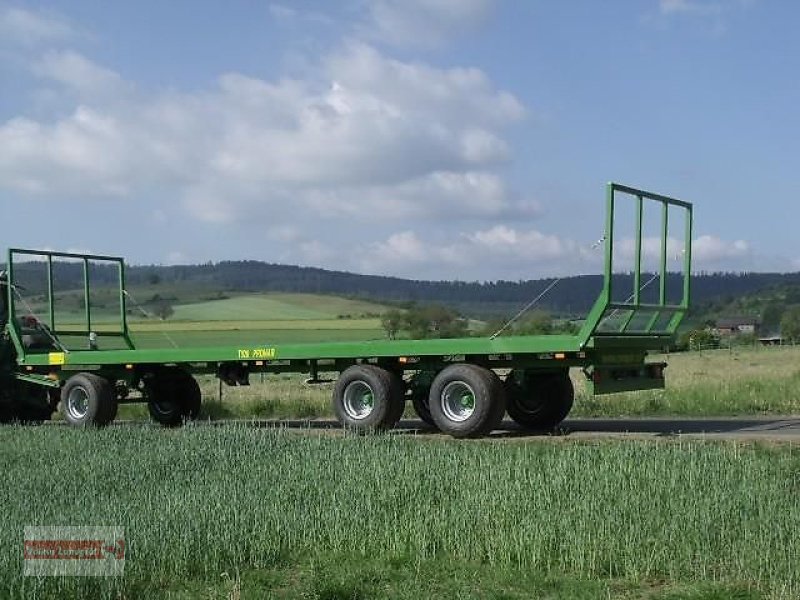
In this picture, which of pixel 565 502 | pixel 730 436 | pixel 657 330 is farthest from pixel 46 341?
pixel 565 502

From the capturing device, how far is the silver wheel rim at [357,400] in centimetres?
1379

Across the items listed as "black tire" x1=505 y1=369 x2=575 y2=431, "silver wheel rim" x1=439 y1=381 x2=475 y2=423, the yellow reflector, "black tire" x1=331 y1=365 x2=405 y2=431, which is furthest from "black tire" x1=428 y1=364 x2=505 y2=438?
the yellow reflector

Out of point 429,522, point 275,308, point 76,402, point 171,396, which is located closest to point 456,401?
point 171,396

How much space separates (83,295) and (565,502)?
40.9ft

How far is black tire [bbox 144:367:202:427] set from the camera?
16.8 metres

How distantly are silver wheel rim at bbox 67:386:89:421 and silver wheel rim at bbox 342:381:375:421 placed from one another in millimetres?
4816

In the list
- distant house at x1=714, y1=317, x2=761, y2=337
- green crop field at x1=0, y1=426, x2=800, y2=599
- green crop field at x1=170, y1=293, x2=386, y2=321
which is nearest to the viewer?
green crop field at x1=0, y1=426, x2=800, y2=599

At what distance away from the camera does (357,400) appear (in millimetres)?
13867

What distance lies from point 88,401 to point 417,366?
5.62 meters

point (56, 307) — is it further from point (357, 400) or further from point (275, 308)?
point (275, 308)

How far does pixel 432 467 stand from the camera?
29.9ft

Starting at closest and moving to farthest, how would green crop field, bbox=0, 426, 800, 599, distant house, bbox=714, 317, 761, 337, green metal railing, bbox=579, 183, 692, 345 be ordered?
green crop field, bbox=0, 426, 800, 599
green metal railing, bbox=579, 183, 692, 345
distant house, bbox=714, 317, 761, 337

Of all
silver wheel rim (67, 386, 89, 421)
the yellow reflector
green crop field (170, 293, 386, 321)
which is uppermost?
green crop field (170, 293, 386, 321)

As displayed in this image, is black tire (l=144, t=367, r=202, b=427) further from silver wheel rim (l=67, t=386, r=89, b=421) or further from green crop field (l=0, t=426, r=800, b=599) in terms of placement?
green crop field (l=0, t=426, r=800, b=599)
